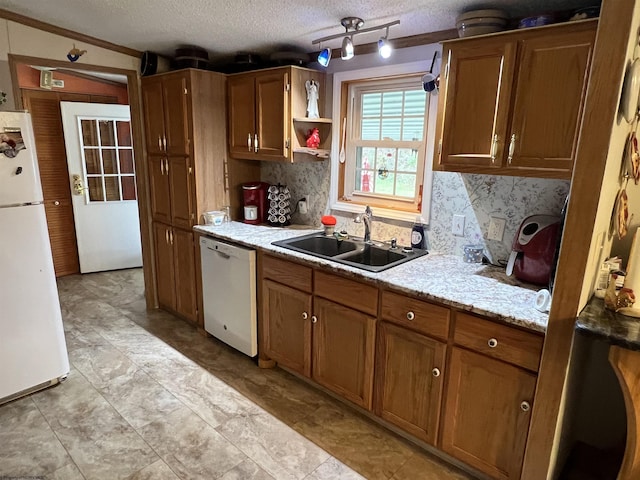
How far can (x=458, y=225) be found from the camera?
2.34 m

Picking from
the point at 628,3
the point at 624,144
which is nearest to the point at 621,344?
the point at 624,144

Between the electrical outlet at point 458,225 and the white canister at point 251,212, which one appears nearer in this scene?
the electrical outlet at point 458,225

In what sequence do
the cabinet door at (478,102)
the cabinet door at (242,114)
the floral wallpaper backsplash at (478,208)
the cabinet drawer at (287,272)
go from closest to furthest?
the cabinet door at (478,102), the floral wallpaper backsplash at (478,208), the cabinet drawer at (287,272), the cabinet door at (242,114)

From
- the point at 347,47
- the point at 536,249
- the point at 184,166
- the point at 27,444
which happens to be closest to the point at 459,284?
the point at 536,249

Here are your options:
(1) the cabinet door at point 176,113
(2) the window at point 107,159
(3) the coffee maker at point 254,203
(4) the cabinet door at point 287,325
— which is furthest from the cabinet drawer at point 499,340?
(2) the window at point 107,159

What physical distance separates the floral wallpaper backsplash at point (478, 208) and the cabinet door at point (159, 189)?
1.45 metres

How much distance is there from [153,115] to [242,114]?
781mm

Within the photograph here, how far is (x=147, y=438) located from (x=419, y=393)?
1405 millimetres

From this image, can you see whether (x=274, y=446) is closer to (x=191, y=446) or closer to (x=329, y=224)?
(x=191, y=446)

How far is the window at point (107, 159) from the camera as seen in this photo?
172 inches

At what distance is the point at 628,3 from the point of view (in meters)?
1.18

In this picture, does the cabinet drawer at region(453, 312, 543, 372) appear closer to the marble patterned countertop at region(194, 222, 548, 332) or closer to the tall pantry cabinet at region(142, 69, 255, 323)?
the marble patterned countertop at region(194, 222, 548, 332)

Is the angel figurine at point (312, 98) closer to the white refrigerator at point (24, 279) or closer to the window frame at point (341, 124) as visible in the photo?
the window frame at point (341, 124)

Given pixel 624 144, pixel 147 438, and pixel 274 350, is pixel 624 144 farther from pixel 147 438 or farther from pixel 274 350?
pixel 147 438
